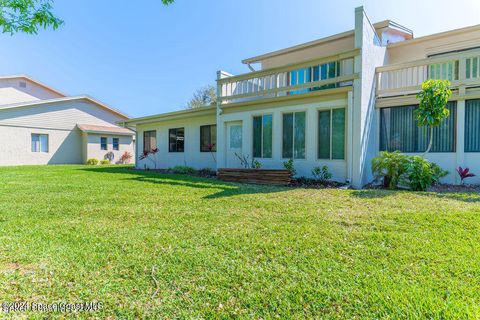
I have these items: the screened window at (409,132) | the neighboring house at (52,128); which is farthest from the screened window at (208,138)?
the neighboring house at (52,128)

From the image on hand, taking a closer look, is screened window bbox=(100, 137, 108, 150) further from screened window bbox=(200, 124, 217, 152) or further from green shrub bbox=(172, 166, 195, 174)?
screened window bbox=(200, 124, 217, 152)

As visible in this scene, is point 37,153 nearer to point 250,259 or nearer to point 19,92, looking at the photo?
point 19,92

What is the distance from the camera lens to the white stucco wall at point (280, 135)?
27.8ft

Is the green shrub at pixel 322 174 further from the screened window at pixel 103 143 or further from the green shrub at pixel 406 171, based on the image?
the screened window at pixel 103 143

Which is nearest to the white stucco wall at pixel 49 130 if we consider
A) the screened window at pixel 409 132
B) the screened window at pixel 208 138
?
the screened window at pixel 208 138

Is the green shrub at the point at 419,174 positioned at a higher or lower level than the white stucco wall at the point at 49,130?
lower

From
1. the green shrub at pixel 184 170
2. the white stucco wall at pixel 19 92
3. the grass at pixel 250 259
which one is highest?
the white stucco wall at pixel 19 92

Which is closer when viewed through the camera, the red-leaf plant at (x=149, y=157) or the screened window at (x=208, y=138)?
the screened window at (x=208, y=138)

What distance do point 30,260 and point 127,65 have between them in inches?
1095

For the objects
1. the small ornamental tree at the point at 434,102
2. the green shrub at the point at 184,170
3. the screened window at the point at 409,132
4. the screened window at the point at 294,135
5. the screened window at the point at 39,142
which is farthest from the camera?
the screened window at the point at 39,142

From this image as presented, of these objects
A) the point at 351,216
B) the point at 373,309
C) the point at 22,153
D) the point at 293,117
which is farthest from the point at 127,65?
the point at 373,309

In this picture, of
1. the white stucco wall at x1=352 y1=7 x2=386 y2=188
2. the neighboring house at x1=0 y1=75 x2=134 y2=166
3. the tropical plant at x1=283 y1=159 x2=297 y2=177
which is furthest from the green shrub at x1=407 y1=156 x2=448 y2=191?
the neighboring house at x1=0 y1=75 x2=134 y2=166

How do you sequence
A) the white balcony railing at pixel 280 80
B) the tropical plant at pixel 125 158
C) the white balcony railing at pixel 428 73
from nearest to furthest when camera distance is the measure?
1. the white balcony railing at pixel 428 73
2. the white balcony railing at pixel 280 80
3. the tropical plant at pixel 125 158
